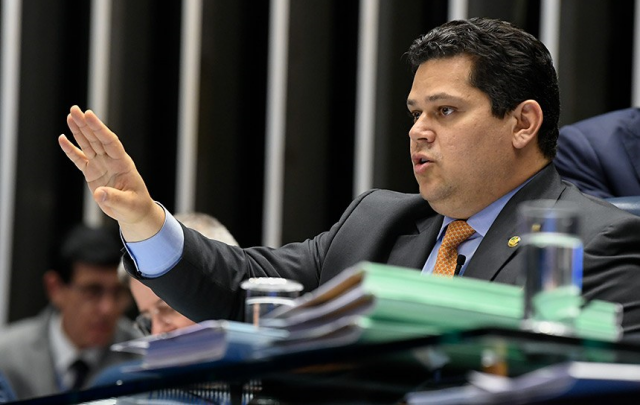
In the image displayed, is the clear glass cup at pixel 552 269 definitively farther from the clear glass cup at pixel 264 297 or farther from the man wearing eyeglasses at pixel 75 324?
the man wearing eyeglasses at pixel 75 324

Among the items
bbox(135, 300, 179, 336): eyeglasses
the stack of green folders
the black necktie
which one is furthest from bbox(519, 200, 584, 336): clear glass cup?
the black necktie

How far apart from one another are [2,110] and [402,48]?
1.66 m

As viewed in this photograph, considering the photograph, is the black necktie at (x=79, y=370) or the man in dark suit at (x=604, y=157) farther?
the black necktie at (x=79, y=370)

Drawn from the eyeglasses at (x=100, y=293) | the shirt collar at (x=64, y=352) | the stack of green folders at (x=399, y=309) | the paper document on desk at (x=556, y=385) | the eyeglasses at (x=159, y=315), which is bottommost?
the shirt collar at (x=64, y=352)

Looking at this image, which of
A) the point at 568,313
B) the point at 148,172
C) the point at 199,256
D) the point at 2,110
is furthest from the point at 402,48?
the point at 568,313

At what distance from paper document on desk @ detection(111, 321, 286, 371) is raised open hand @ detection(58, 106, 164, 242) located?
0.53 m

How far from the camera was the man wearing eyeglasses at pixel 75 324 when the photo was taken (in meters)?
4.12

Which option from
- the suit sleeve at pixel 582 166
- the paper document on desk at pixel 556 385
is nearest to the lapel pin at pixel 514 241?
the suit sleeve at pixel 582 166

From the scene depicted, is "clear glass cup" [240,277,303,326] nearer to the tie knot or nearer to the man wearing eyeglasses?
the tie knot

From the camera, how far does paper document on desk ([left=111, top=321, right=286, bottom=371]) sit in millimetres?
960

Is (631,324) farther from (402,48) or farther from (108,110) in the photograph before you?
Answer: (108,110)

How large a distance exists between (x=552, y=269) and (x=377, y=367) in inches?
6.8

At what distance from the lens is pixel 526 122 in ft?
6.72

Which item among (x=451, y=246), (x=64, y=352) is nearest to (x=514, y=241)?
(x=451, y=246)
